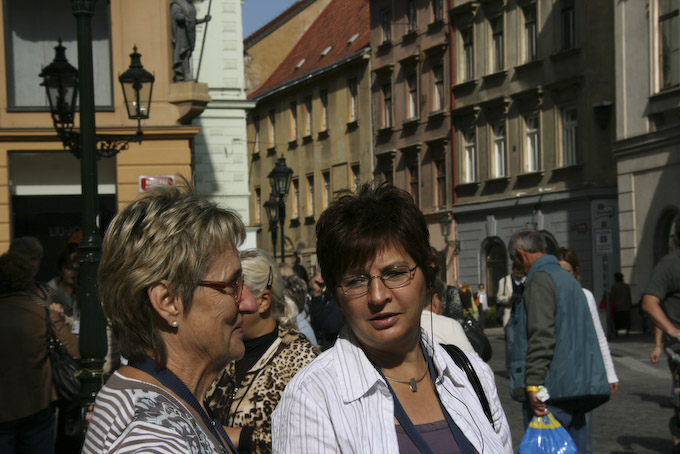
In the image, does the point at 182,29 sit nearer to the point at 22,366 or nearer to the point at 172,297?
the point at 22,366

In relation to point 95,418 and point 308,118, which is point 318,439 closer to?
point 95,418

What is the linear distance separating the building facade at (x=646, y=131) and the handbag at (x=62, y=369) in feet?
69.9

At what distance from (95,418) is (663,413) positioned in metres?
11.1

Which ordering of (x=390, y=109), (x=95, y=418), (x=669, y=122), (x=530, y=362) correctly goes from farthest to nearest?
(x=390, y=109), (x=669, y=122), (x=530, y=362), (x=95, y=418)

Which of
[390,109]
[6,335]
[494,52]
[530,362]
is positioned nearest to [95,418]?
[6,335]

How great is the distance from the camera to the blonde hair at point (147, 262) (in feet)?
8.64

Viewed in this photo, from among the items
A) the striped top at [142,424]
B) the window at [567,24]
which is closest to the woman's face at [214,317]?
the striped top at [142,424]

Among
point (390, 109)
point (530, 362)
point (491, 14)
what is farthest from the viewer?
point (390, 109)

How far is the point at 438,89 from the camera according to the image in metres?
41.8

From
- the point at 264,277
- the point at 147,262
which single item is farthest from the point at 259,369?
the point at 147,262

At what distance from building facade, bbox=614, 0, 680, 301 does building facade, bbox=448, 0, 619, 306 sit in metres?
1.04

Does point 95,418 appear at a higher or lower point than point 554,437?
higher

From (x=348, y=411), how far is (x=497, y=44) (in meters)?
35.7

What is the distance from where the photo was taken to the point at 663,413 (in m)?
12.4
